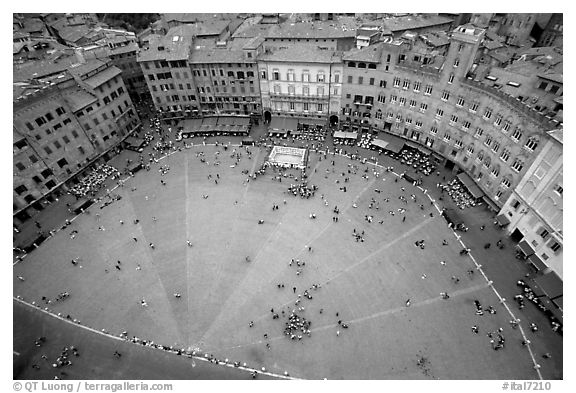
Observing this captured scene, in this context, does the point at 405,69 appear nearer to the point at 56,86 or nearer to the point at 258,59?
the point at 258,59

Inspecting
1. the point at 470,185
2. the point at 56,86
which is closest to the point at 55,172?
the point at 56,86

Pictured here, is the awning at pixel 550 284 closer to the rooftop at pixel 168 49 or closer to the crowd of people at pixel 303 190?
the crowd of people at pixel 303 190

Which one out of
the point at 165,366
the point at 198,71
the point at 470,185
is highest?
the point at 198,71

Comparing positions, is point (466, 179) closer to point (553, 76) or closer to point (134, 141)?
point (553, 76)

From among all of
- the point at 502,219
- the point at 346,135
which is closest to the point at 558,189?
the point at 502,219

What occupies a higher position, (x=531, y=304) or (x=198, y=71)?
(x=198, y=71)

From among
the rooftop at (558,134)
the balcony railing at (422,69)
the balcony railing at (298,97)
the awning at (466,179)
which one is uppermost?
the balcony railing at (422,69)

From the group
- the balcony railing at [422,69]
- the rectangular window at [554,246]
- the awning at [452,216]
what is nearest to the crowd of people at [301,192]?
Answer: the awning at [452,216]
